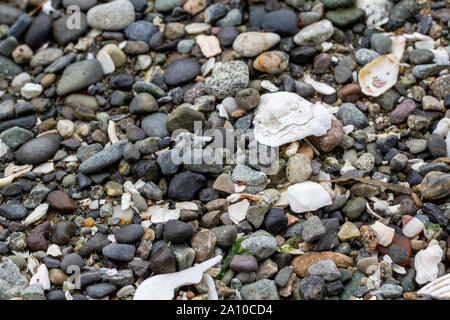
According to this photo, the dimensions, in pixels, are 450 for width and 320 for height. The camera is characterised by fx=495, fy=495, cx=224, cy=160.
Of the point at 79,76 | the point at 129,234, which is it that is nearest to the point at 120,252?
the point at 129,234

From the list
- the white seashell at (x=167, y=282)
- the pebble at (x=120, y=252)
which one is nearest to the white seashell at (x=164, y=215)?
the pebble at (x=120, y=252)

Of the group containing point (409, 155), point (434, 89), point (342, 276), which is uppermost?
point (434, 89)

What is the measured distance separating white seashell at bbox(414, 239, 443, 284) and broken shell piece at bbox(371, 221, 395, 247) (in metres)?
0.16

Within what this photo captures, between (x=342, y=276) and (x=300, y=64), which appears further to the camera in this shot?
(x=300, y=64)

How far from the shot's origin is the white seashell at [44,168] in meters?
3.07

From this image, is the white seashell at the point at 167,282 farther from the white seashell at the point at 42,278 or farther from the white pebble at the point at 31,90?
the white pebble at the point at 31,90

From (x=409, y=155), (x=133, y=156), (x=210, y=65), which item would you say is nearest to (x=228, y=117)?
(x=210, y=65)

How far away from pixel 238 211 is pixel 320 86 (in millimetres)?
1099

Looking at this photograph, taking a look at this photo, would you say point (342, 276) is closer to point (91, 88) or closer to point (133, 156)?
point (133, 156)

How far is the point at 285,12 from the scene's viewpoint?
346cm

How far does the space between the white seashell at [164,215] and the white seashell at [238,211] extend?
302 millimetres

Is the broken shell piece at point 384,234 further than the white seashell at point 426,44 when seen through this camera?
No
